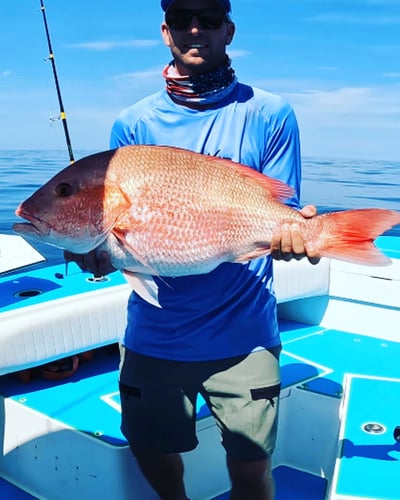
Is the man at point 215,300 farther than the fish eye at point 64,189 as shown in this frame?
Yes

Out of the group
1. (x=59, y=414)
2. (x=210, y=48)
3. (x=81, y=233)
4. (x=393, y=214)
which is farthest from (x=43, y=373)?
(x=393, y=214)

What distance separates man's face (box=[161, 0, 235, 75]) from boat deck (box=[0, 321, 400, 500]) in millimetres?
1512

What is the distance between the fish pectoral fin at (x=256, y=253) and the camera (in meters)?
1.78

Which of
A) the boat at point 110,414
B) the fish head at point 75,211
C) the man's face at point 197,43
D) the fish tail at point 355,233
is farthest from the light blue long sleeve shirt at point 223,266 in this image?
the boat at point 110,414

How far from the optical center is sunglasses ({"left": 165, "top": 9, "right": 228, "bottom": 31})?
1928 mm

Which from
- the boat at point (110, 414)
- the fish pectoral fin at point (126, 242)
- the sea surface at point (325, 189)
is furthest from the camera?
the sea surface at point (325, 189)

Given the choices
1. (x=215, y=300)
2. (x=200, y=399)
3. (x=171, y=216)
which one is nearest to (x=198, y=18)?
(x=171, y=216)

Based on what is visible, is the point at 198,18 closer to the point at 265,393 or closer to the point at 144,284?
the point at 144,284

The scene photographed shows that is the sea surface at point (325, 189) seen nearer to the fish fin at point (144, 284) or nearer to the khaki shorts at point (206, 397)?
the khaki shorts at point (206, 397)

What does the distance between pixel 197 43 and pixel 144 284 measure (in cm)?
80

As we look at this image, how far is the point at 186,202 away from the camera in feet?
5.60

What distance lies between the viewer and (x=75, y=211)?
1.64 meters

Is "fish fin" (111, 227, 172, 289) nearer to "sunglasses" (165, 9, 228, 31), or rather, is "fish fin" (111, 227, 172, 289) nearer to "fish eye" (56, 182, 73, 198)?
"fish eye" (56, 182, 73, 198)

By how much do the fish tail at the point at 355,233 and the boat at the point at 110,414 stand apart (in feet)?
2.91
